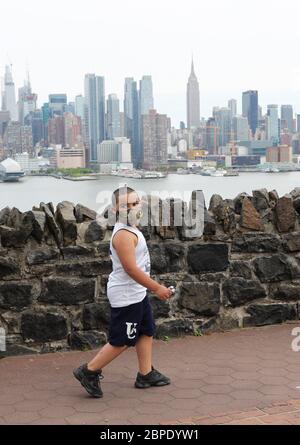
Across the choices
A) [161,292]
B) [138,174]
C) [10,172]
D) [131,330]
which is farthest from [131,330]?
[138,174]

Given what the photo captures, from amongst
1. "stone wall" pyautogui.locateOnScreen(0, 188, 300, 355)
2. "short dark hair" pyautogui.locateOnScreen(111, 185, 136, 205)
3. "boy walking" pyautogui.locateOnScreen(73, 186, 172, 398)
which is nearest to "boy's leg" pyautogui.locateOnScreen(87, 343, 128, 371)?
"boy walking" pyautogui.locateOnScreen(73, 186, 172, 398)

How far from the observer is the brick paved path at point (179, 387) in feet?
12.0

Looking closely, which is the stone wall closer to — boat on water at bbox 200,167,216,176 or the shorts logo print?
the shorts logo print

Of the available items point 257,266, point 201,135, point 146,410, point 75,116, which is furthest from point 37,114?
point 146,410

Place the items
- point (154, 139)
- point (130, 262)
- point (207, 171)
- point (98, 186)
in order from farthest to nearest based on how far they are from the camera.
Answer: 1. point (154, 139)
2. point (207, 171)
3. point (98, 186)
4. point (130, 262)

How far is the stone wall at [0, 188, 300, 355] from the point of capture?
4.96 meters

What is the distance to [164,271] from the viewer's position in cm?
537

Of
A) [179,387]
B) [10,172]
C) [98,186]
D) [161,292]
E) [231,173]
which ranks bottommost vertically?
[179,387]

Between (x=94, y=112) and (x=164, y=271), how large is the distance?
18867 mm

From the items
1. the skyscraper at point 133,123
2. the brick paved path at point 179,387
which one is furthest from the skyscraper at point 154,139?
the brick paved path at point 179,387

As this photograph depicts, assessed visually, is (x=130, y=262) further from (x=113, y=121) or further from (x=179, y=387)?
(x=113, y=121)

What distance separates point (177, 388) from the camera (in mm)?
4191

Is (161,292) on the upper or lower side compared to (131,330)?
upper
